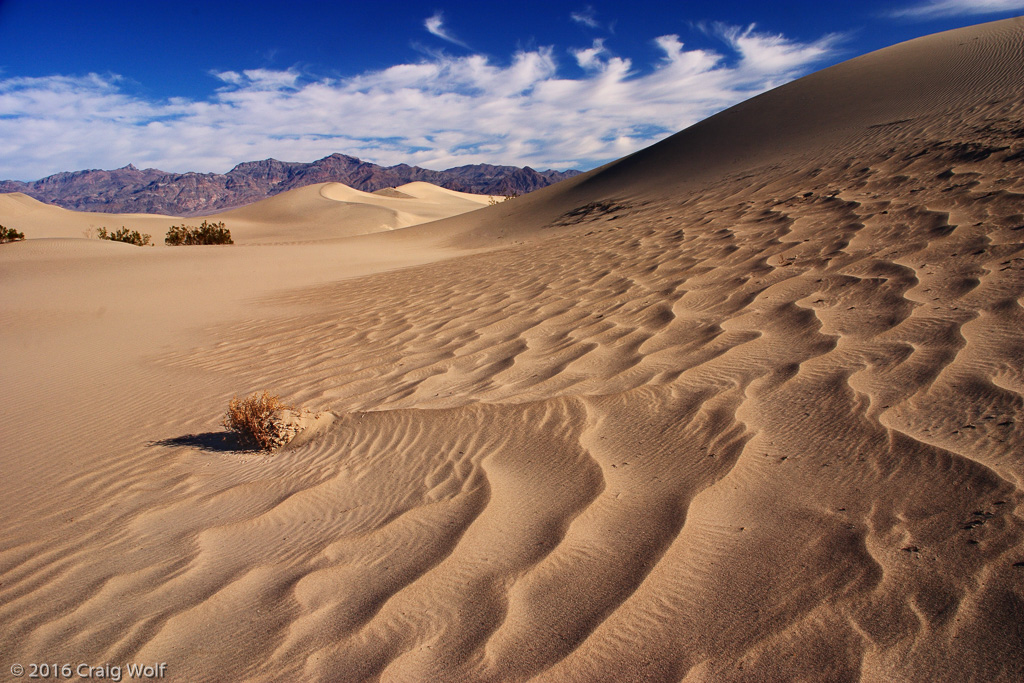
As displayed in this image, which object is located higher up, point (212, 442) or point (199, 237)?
point (199, 237)

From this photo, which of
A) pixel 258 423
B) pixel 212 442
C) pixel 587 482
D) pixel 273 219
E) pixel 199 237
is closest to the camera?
pixel 587 482

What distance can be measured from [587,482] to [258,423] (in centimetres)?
174

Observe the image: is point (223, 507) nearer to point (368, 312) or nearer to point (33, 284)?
point (368, 312)

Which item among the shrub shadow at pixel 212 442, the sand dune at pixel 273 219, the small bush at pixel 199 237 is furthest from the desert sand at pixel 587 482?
the sand dune at pixel 273 219

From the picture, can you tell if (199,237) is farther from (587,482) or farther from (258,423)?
(587,482)

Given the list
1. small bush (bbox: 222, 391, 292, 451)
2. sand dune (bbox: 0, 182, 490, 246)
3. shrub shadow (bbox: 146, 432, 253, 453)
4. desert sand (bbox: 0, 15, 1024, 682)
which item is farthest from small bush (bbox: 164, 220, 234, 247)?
small bush (bbox: 222, 391, 292, 451)

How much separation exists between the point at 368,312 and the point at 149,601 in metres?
4.58

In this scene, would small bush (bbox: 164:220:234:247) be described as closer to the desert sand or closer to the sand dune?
the sand dune

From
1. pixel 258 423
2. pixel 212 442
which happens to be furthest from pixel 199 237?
pixel 258 423

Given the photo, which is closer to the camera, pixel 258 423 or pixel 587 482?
pixel 587 482

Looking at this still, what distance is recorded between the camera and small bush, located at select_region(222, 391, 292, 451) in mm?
2799

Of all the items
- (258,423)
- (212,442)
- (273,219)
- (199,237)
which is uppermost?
(273,219)

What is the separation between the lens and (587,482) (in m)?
2.03

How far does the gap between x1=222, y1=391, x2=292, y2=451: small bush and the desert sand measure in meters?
0.10
